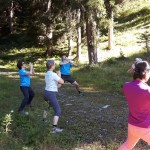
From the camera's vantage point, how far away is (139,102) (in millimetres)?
5090

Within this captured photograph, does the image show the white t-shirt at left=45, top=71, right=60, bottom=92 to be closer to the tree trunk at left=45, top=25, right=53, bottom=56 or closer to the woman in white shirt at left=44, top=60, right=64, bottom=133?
the woman in white shirt at left=44, top=60, right=64, bottom=133

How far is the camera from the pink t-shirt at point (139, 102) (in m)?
5.04

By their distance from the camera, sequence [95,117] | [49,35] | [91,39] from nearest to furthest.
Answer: [95,117], [91,39], [49,35]

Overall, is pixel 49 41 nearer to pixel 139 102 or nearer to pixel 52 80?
pixel 52 80

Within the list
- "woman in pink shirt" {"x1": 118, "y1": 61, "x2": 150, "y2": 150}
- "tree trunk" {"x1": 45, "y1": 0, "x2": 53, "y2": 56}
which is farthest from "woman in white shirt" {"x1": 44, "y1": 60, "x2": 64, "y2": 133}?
"tree trunk" {"x1": 45, "y1": 0, "x2": 53, "y2": 56}

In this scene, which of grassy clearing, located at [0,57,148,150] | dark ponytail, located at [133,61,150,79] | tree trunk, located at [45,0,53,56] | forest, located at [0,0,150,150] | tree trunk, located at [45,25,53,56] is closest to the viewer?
dark ponytail, located at [133,61,150,79]

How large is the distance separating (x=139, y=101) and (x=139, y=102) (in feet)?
0.06

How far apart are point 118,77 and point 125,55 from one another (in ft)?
25.2

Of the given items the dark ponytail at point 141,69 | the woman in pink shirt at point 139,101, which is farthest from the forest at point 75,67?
the dark ponytail at point 141,69

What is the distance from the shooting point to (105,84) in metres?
17.0

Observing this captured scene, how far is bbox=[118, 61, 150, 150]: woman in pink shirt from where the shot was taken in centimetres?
504

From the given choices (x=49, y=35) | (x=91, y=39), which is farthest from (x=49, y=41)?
(x=91, y=39)

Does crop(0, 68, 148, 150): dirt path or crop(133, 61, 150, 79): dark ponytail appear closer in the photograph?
crop(133, 61, 150, 79): dark ponytail

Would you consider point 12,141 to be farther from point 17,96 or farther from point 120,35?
point 120,35
